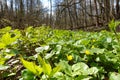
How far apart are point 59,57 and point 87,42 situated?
13.1 inches

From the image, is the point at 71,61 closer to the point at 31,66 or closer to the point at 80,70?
the point at 80,70

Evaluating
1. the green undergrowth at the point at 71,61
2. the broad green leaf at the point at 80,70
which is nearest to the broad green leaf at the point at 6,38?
the green undergrowth at the point at 71,61

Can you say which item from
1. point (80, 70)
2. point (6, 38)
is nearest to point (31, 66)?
point (80, 70)

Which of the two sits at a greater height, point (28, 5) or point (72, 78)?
point (28, 5)

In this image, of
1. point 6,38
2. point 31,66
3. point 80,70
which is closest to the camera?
point 31,66

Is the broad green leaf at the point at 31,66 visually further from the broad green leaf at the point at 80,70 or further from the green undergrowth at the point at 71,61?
the broad green leaf at the point at 80,70

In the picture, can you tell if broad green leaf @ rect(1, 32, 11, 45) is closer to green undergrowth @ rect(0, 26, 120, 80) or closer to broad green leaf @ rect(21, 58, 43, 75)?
green undergrowth @ rect(0, 26, 120, 80)

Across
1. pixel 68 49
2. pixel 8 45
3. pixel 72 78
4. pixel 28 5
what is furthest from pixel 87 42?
pixel 28 5

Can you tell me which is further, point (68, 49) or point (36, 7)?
point (36, 7)

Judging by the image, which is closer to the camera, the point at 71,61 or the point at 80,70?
the point at 80,70

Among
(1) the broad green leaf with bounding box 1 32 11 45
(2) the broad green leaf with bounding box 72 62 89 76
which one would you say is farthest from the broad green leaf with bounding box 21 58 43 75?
(1) the broad green leaf with bounding box 1 32 11 45

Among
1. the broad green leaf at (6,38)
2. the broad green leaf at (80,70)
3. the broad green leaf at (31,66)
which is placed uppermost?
the broad green leaf at (6,38)

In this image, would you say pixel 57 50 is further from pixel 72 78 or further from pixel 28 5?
pixel 28 5

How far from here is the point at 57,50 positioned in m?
1.62
